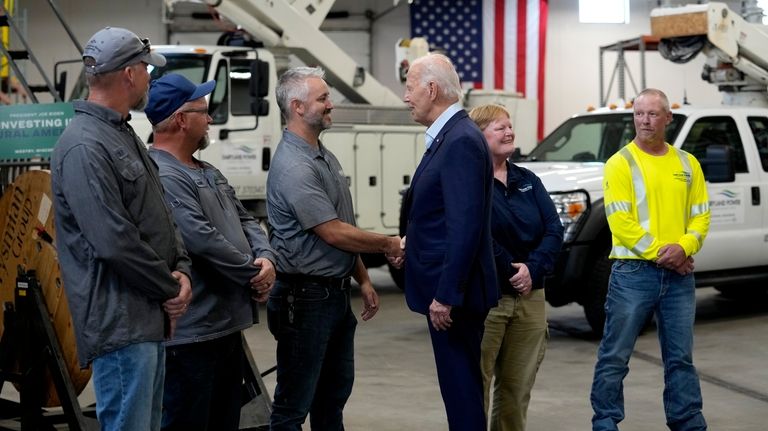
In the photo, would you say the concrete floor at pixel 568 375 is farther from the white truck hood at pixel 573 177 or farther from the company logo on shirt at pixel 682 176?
the company logo on shirt at pixel 682 176

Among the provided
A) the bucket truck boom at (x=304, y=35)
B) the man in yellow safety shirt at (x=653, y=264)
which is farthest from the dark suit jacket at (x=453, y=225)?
the bucket truck boom at (x=304, y=35)

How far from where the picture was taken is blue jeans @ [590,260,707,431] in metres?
5.62

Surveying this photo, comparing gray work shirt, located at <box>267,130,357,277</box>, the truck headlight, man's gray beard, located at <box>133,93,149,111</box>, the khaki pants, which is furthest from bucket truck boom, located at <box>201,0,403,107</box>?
man's gray beard, located at <box>133,93,149,111</box>

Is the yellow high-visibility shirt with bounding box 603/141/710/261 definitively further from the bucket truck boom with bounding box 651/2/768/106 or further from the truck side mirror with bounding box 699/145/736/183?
the bucket truck boom with bounding box 651/2/768/106

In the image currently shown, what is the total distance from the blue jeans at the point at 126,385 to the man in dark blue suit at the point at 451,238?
4.01 ft

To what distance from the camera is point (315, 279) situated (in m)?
4.76

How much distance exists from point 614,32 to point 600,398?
18.8 meters

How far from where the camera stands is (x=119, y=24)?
74.3 feet

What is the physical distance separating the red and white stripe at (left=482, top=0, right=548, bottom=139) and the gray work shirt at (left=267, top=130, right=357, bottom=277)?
54.3ft

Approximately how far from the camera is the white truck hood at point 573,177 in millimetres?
9102

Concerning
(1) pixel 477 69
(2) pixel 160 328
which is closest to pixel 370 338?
(2) pixel 160 328

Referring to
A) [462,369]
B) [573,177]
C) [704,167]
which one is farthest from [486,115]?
[704,167]

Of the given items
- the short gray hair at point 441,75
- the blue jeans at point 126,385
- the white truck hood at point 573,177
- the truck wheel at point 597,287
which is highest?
the short gray hair at point 441,75

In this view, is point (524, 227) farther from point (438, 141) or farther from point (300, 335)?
point (300, 335)
